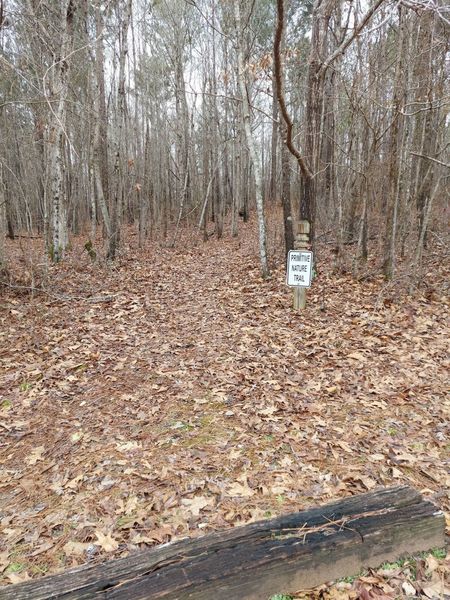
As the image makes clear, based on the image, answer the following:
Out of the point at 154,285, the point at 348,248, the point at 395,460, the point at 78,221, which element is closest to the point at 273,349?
the point at 395,460

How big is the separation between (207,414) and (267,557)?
2.13 metres

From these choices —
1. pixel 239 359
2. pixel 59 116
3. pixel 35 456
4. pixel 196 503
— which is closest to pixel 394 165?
pixel 239 359

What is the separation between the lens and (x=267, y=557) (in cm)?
208

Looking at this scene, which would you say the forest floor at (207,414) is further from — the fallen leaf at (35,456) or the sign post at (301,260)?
the sign post at (301,260)

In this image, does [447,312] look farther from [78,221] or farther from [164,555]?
[78,221]

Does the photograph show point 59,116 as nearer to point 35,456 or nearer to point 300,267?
point 300,267

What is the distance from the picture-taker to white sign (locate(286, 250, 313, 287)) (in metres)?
6.18

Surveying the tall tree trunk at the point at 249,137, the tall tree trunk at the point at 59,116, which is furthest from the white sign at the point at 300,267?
the tall tree trunk at the point at 59,116

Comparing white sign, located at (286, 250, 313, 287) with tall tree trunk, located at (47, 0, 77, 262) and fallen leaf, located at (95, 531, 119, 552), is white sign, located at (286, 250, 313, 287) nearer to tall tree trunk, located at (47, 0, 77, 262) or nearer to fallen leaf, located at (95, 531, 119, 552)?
fallen leaf, located at (95, 531, 119, 552)

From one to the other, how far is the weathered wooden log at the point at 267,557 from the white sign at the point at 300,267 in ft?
13.7

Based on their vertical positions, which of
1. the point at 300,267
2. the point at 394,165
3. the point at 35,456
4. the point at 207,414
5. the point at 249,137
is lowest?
the point at 35,456

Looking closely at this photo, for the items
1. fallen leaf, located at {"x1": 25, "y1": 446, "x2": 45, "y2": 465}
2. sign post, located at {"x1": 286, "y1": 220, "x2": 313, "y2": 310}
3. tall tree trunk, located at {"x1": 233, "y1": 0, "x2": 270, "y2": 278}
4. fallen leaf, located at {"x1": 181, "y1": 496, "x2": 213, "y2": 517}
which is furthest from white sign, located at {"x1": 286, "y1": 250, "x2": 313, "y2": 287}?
fallen leaf, located at {"x1": 25, "y1": 446, "x2": 45, "y2": 465}

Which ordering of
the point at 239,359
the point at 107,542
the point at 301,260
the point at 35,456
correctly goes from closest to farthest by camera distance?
the point at 107,542, the point at 35,456, the point at 239,359, the point at 301,260

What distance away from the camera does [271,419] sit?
13.1 feet
